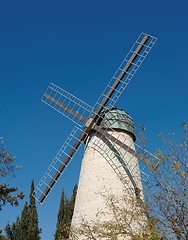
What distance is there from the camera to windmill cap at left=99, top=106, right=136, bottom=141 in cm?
1323

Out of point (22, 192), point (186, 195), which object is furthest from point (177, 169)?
point (22, 192)

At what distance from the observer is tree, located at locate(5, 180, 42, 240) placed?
22.8 meters

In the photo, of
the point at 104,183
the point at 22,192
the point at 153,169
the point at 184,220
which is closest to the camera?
the point at 184,220

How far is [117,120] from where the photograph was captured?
13320 mm

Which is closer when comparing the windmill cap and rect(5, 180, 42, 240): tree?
the windmill cap

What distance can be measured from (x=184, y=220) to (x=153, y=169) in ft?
5.23

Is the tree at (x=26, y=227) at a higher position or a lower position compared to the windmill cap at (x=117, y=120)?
lower

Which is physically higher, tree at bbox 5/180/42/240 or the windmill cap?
the windmill cap

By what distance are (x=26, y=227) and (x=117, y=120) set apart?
13421 mm

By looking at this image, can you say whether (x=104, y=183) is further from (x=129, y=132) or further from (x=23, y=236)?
(x=23, y=236)

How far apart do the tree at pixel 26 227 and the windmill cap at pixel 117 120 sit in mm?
12716

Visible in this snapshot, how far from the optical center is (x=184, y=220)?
834cm

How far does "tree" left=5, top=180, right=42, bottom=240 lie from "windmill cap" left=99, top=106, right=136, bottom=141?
12716 millimetres

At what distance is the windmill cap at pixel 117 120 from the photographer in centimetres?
1323
